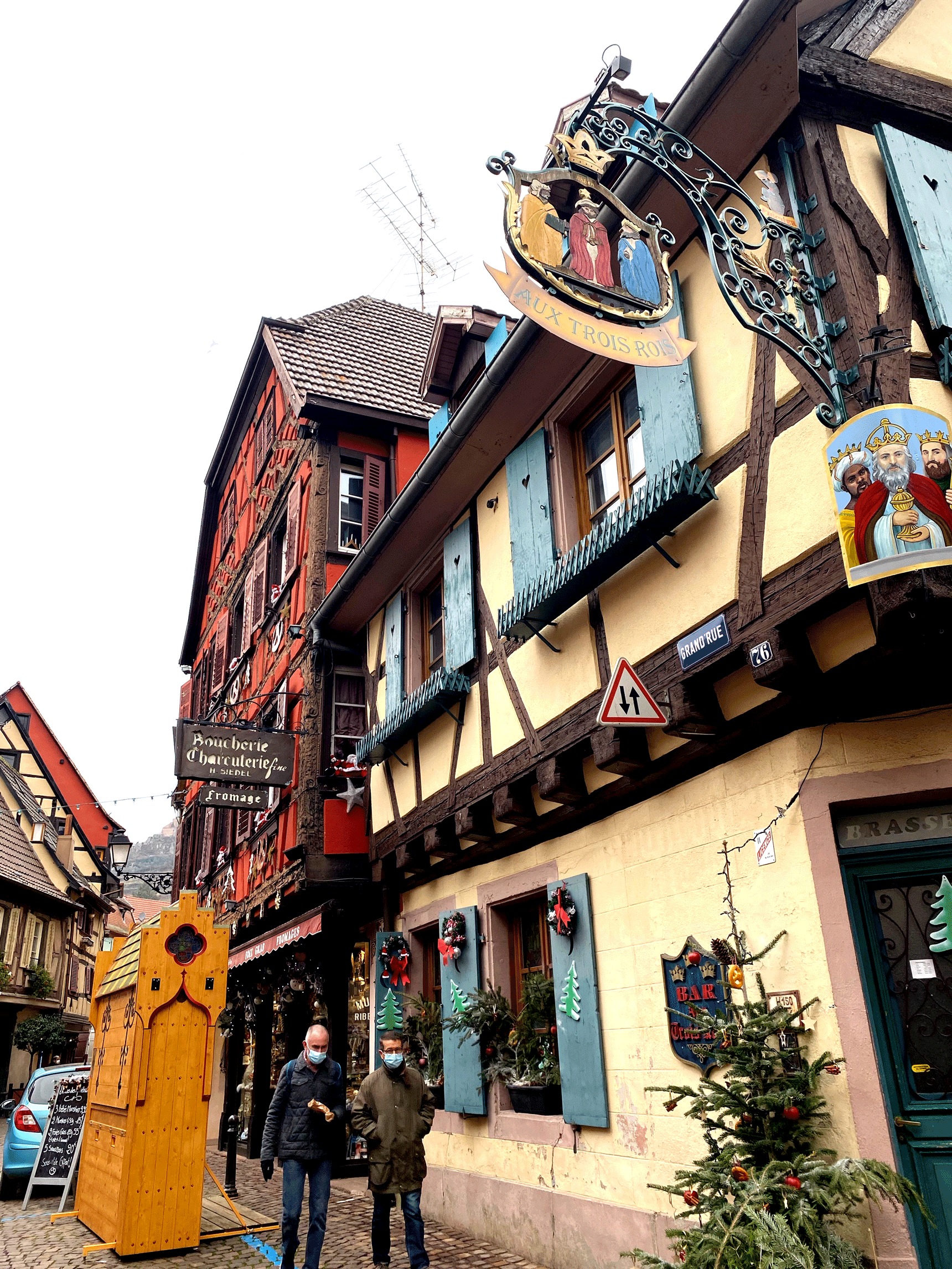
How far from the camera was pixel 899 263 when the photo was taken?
518 centimetres

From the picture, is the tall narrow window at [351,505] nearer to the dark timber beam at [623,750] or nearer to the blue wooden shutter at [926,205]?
the dark timber beam at [623,750]

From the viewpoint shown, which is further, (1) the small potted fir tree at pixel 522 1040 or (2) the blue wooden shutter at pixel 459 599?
(2) the blue wooden shutter at pixel 459 599

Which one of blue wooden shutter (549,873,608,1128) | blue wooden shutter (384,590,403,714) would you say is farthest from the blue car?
blue wooden shutter (549,873,608,1128)

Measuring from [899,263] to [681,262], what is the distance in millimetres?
1489

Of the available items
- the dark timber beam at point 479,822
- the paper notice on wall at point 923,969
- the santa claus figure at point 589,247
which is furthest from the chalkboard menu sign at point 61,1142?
the santa claus figure at point 589,247

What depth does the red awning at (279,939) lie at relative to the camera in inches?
423

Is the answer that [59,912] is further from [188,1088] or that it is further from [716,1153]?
[716,1153]

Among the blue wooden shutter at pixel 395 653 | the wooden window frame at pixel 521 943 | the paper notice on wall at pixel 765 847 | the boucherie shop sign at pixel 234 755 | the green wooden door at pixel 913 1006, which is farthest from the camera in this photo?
the blue wooden shutter at pixel 395 653

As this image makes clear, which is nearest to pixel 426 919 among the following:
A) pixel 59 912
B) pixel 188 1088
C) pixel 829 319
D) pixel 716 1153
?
pixel 188 1088

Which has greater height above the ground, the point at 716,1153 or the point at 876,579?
the point at 876,579

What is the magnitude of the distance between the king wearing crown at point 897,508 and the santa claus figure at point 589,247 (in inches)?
59.1

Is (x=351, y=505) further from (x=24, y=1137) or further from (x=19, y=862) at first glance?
(x=19, y=862)

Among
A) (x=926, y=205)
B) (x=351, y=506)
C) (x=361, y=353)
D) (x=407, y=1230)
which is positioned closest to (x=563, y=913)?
(x=407, y=1230)

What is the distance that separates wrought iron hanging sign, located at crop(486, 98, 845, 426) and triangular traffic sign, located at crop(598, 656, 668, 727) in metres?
1.78
